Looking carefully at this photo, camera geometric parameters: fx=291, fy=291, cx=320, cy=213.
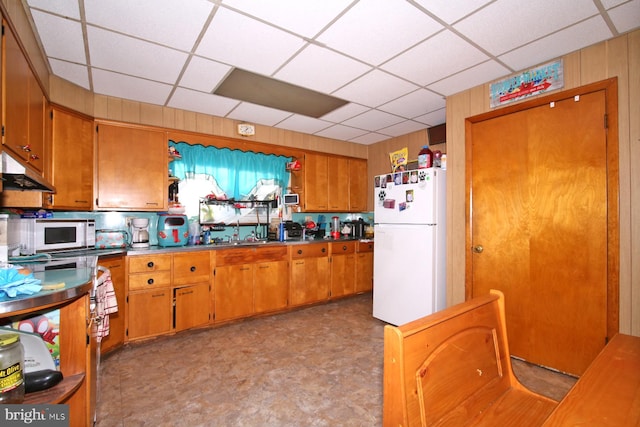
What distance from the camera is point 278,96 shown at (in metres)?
3.10

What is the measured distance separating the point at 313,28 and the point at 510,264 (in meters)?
2.52

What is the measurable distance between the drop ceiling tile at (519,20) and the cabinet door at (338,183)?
2.81 m

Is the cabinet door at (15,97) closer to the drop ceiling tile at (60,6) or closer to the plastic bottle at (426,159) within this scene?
the drop ceiling tile at (60,6)

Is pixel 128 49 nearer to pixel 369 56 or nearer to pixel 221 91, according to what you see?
pixel 221 91

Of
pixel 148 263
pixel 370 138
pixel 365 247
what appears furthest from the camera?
pixel 370 138

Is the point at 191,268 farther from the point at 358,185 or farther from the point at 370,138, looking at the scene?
the point at 370,138

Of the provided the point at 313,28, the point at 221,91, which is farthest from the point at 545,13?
the point at 221,91

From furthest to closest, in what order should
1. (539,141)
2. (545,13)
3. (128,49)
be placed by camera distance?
(539,141) < (128,49) < (545,13)

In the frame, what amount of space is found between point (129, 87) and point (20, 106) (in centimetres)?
120

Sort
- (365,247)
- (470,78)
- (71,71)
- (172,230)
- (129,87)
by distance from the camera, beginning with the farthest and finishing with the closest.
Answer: (365,247) < (172,230) < (129,87) < (470,78) < (71,71)

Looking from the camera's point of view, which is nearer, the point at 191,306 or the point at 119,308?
the point at 119,308

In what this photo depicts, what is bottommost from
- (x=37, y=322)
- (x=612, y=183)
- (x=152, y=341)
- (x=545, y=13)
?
(x=152, y=341)

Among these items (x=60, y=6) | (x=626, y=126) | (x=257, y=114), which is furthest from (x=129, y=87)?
(x=626, y=126)

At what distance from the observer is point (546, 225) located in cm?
238
